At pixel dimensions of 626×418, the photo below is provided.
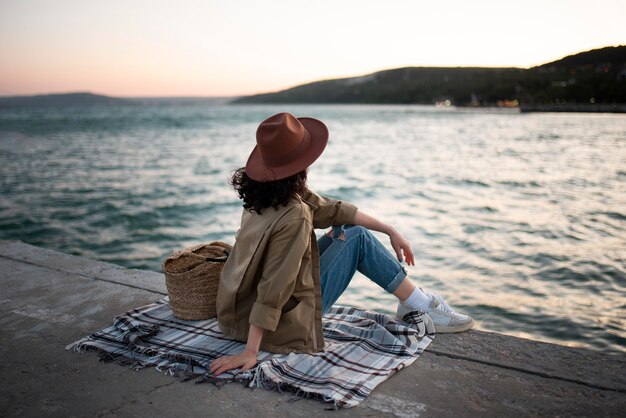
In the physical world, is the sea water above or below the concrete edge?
below

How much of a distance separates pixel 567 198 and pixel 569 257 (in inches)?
241

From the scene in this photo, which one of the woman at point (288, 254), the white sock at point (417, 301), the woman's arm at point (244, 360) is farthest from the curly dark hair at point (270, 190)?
the white sock at point (417, 301)

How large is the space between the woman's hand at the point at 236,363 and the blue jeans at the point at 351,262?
1.94ft

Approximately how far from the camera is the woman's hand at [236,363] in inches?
104

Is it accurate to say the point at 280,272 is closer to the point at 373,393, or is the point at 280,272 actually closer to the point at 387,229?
the point at 373,393

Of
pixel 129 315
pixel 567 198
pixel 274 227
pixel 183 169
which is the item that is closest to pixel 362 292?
pixel 129 315

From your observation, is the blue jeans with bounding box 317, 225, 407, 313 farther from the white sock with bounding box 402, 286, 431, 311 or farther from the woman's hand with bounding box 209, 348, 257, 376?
the woman's hand with bounding box 209, 348, 257, 376

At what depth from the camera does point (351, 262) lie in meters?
3.01

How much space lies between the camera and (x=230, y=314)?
2.95 metres

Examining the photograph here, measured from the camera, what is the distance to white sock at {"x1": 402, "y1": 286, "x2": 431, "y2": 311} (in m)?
3.26

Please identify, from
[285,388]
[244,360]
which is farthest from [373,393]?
[244,360]

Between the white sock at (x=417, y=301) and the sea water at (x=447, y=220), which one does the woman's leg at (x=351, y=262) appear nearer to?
the white sock at (x=417, y=301)

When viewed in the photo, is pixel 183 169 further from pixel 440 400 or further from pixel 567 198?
pixel 440 400

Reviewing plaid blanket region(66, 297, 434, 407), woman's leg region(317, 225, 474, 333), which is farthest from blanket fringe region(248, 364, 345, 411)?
woman's leg region(317, 225, 474, 333)
